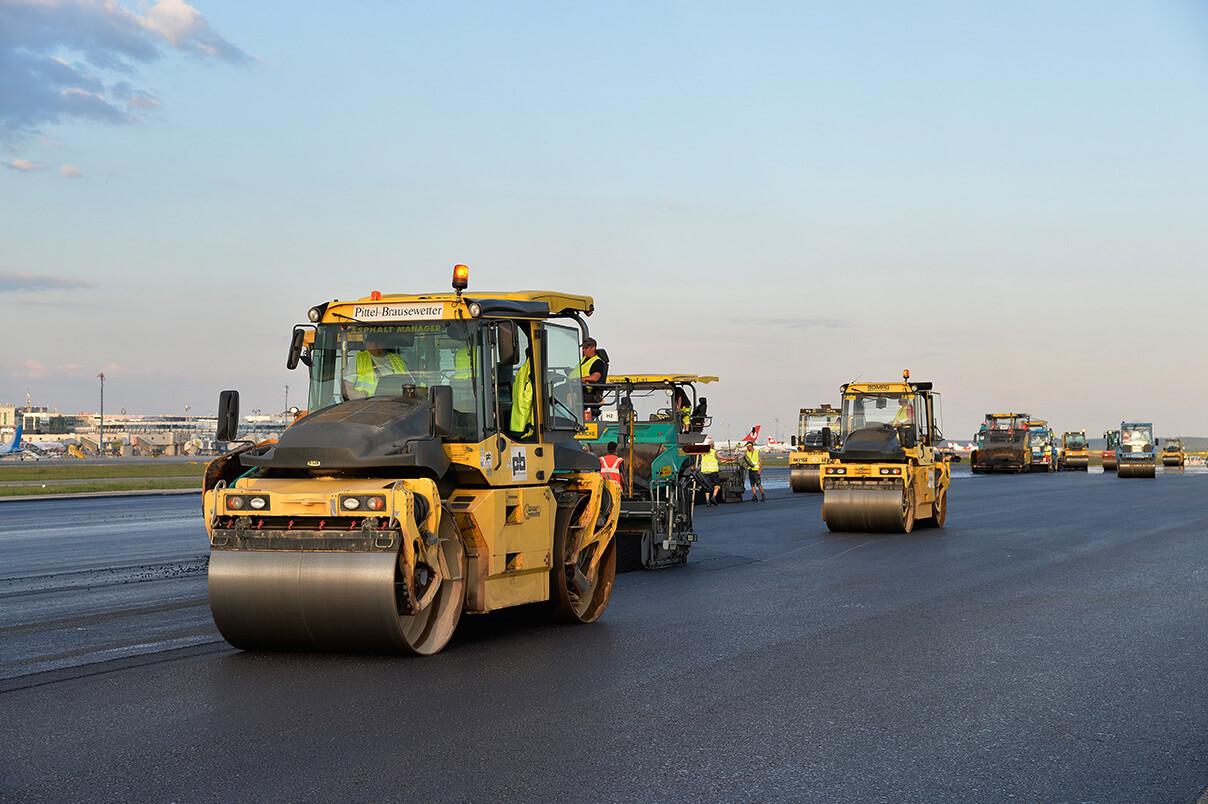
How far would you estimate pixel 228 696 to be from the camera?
23.5ft

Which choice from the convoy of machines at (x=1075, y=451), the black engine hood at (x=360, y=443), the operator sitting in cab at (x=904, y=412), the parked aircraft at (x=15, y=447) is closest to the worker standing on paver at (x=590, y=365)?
the black engine hood at (x=360, y=443)

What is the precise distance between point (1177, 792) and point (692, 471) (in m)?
11.6

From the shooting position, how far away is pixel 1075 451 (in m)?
65.1

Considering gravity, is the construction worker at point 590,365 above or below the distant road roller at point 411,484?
above

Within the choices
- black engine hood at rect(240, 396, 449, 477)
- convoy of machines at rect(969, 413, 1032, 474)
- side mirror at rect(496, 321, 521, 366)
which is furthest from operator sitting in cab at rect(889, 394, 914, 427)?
convoy of machines at rect(969, 413, 1032, 474)

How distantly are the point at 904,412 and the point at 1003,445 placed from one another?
128ft

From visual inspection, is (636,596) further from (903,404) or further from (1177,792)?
(903,404)

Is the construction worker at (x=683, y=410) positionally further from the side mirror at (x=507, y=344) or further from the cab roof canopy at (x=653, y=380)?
the side mirror at (x=507, y=344)

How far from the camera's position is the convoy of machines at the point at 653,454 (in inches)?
598

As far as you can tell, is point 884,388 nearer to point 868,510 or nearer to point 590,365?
point 868,510

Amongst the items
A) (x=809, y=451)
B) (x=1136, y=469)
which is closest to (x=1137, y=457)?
(x=1136, y=469)

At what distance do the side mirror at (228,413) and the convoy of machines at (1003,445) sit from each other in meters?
53.2

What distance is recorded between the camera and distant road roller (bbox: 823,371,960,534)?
2003 centimetres

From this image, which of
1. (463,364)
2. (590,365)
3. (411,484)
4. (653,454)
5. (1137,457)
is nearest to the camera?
(411,484)
